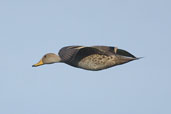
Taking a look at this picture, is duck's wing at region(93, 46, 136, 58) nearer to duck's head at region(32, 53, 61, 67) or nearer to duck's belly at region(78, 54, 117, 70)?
duck's belly at region(78, 54, 117, 70)

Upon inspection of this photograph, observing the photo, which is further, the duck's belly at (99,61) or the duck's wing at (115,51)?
the duck's wing at (115,51)

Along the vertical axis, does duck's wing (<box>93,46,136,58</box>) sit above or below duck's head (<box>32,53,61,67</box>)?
above

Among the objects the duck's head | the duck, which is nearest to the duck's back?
the duck

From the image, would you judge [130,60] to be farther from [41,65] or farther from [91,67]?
[41,65]

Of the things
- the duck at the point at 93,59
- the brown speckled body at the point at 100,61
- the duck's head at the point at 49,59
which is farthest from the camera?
the duck's head at the point at 49,59

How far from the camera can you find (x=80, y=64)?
15.8 meters

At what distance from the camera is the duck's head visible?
1633 centimetres

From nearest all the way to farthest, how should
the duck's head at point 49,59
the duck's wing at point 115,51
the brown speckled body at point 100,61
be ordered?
the brown speckled body at point 100,61, the duck's head at point 49,59, the duck's wing at point 115,51

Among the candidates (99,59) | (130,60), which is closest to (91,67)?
(99,59)

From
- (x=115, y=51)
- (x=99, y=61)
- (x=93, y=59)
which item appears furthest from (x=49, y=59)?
(x=115, y=51)

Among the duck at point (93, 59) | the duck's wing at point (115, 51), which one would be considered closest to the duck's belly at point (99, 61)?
the duck at point (93, 59)

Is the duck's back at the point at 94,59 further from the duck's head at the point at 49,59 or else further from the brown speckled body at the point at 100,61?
the duck's head at the point at 49,59

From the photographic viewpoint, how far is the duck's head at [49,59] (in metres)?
16.3

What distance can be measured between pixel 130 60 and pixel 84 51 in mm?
1572
